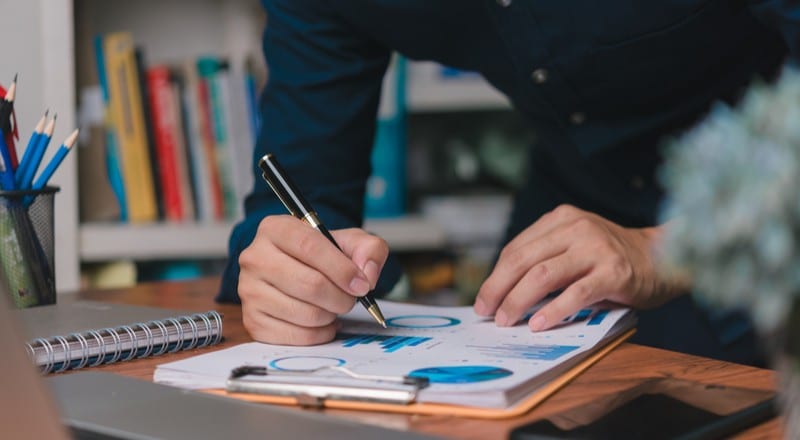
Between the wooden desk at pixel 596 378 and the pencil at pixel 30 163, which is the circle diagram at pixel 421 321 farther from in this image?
the pencil at pixel 30 163

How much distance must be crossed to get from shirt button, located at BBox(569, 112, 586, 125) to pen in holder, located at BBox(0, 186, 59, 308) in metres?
0.57

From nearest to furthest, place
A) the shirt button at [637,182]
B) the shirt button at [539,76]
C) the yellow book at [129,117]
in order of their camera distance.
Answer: the shirt button at [539,76]
the shirt button at [637,182]
the yellow book at [129,117]

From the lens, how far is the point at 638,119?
43.5 inches

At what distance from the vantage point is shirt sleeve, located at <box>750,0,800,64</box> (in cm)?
80

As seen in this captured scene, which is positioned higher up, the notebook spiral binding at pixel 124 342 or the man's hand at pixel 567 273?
the man's hand at pixel 567 273

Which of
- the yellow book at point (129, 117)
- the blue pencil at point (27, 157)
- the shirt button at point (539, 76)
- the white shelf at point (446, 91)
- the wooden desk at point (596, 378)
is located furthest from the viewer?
the white shelf at point (446, 91)

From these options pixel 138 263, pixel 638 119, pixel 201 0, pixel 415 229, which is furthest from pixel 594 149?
pixel 201 0

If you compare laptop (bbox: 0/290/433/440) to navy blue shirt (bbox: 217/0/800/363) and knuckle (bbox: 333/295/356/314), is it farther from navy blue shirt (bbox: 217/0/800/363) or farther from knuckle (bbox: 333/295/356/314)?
navy blue shirt (bbox: 217/0/800/363)

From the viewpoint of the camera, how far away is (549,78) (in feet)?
3.44

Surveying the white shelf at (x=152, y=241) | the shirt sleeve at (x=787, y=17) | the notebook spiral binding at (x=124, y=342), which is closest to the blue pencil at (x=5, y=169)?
the notebook spiral binding at (x=124, y=342)

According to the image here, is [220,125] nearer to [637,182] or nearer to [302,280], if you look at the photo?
[637,182]

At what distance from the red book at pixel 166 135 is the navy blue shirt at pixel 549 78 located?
2.37 feet

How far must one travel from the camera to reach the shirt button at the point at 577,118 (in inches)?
43.1

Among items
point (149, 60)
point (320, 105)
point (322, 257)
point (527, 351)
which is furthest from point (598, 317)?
point (149, 60)
